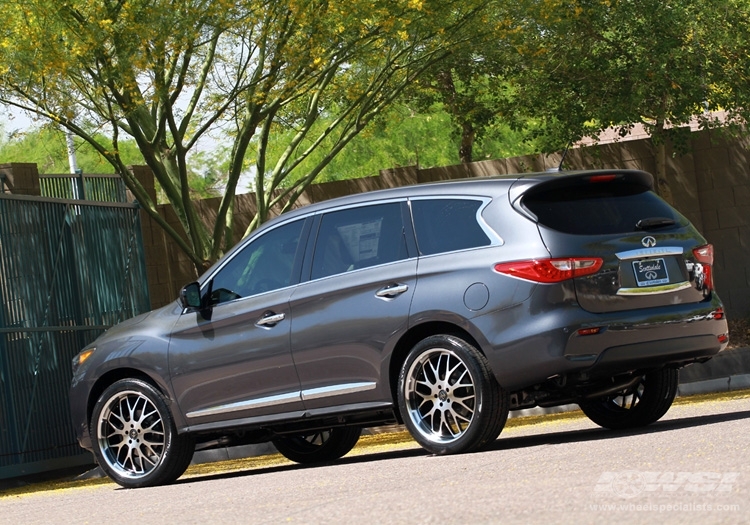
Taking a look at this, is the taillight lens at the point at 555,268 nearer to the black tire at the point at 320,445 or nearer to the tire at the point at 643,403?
the tire at the point at 643,403

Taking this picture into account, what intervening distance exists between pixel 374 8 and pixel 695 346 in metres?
8.32

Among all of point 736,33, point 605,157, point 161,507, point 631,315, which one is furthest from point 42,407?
point 736,33

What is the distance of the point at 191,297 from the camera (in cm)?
977

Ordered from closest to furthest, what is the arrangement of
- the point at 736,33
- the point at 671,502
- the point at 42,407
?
the point at 671,502, the point at 42,407, the point at 736,33

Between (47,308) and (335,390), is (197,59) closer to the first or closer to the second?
(47,308)

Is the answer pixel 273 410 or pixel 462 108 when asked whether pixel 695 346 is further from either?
pixel 462 108

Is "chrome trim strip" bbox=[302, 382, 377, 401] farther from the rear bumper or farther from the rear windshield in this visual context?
the rear windshield

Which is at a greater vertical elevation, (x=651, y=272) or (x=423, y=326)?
(x=651, y=272)

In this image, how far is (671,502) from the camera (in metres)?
5.52

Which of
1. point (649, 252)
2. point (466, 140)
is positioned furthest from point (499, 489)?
point (466, 140)

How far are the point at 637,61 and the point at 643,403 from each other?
9.48 m

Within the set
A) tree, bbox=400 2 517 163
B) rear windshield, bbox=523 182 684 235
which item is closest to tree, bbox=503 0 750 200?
tree, bbox=400 2 517 163

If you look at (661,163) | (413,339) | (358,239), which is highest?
(661,163)

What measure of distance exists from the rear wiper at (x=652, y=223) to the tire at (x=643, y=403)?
45.6 inches
